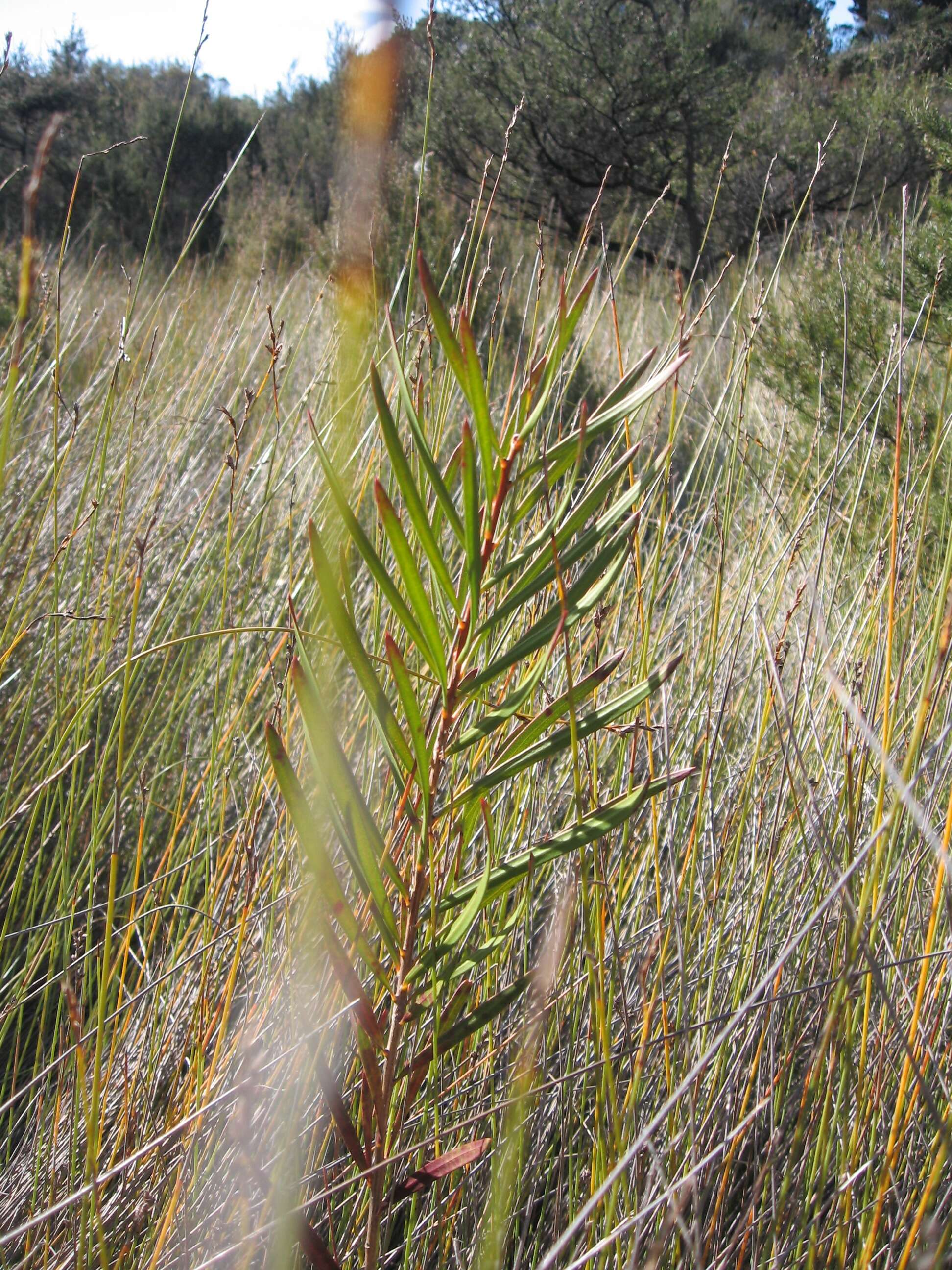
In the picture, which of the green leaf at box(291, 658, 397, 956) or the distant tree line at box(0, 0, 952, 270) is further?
the distant tree line at box(0, 0, 952, 270)

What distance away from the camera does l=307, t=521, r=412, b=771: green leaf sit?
43cm

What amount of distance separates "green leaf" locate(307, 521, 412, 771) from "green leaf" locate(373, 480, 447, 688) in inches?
1.5

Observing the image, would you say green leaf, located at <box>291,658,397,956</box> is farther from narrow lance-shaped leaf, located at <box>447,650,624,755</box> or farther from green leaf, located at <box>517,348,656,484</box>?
green leaf, located at <box>517,348,656,484</box>

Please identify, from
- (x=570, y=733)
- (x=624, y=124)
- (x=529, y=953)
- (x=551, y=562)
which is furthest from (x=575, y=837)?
(x=624, y=124)

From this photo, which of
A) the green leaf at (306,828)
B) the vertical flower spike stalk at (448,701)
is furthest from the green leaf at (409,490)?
the green leaf at (306,828)

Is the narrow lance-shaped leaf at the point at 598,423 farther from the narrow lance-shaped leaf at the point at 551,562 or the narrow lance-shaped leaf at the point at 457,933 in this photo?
the narrow lance-shaped leaf at the point at 457,933

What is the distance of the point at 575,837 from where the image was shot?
48 centimetres

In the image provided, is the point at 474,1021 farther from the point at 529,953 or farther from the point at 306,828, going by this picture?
the point at 529,953

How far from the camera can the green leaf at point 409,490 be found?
17.0 inches

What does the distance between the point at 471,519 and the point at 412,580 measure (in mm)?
52

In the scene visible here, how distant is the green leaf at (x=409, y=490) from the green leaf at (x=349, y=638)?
0.18 ft

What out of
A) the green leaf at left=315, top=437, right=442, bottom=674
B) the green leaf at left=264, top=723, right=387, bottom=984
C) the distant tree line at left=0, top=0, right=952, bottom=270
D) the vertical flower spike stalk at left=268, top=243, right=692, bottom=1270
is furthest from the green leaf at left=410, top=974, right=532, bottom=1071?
the distant tree line at left=0, top=0, right=952, bottom=270

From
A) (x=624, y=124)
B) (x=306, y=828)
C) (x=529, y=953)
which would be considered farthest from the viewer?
(x=624, y=124)

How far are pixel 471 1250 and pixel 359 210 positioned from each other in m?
3.13
